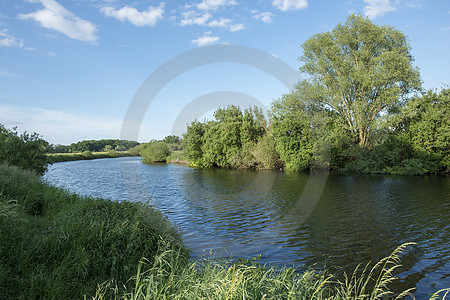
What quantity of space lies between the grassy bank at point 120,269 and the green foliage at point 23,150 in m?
13.7

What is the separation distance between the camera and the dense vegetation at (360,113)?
31938mm

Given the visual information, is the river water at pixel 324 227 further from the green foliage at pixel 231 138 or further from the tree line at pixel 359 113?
the green foliage at pixel 231 138

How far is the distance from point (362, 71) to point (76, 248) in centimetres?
3784

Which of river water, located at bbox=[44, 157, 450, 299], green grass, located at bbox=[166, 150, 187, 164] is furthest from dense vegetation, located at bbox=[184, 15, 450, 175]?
green grass, located at bbox=[166, 150, 187, 164]

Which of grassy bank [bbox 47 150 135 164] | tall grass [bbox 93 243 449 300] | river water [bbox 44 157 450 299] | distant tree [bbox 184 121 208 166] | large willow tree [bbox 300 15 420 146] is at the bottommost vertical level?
river water [bbox 44 157 450 299]

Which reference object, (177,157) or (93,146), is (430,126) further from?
(93,146)

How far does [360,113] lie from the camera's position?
34250 mm

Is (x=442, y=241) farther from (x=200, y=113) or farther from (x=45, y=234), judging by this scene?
(x=200, y=113)

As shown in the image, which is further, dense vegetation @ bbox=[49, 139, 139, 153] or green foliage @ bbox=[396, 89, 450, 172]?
dense vegetation @ bbox=[49, 139, 139, 153]

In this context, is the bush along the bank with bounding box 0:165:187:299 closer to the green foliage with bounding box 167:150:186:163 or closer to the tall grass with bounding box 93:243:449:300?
the tall grass with bounding box 93:243:449:300

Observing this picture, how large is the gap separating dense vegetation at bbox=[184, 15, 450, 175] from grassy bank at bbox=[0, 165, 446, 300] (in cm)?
3137

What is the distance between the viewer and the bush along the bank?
478cm

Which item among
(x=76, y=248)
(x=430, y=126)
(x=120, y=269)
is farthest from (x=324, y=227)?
(x=430, y=126)

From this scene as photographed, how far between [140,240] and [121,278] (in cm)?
127
